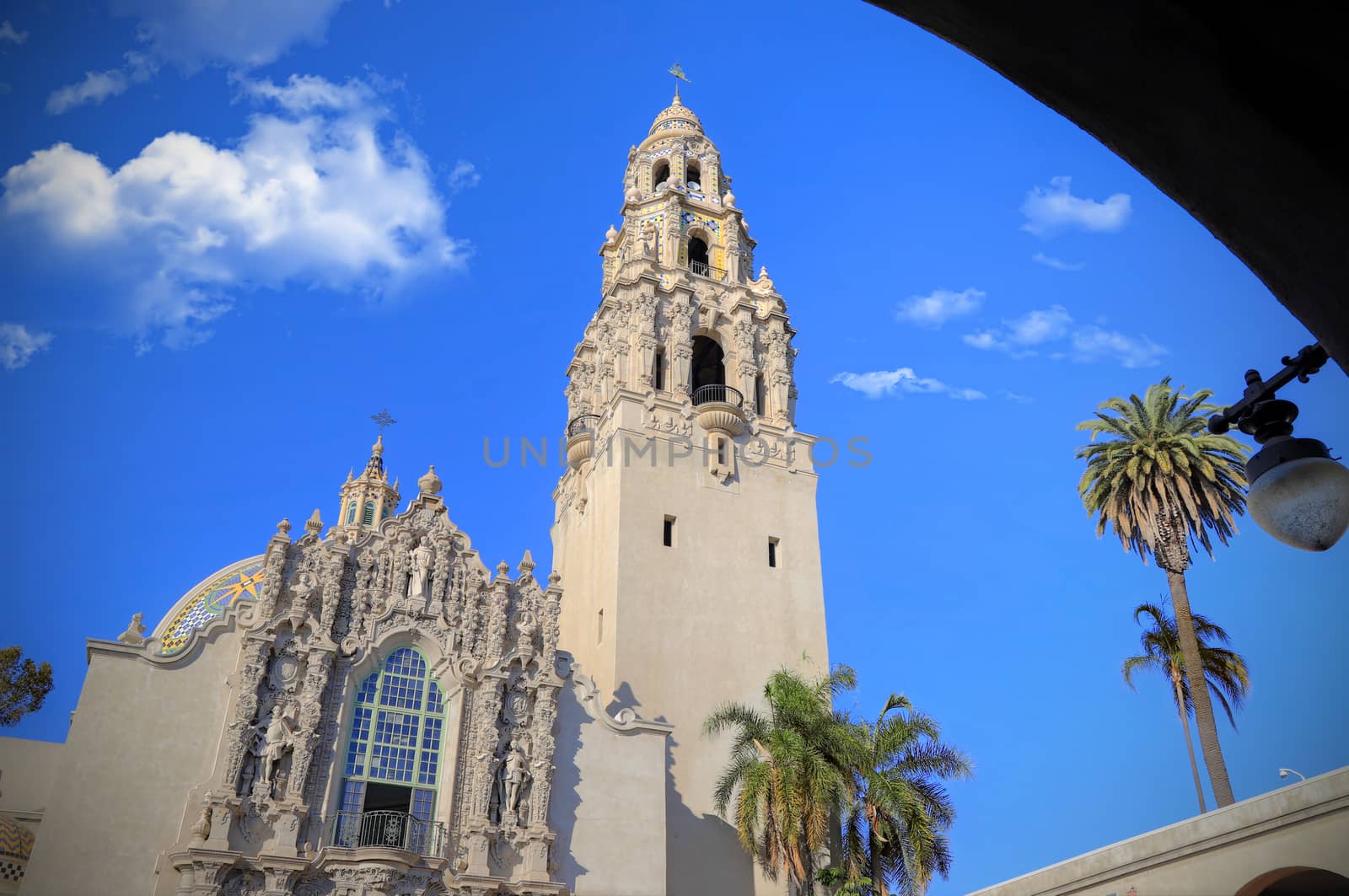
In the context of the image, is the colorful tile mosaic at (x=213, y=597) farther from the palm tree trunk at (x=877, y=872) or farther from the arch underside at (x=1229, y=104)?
the arch underside at (x=1229, y=104)

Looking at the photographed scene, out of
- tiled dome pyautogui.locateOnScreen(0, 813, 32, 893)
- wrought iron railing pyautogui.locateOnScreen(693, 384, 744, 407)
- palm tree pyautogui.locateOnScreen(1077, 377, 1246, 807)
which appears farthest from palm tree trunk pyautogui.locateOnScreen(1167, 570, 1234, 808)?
tiled dome pyautogui.locateOnScreen(0, 813, 32, 893)

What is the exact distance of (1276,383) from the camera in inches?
185

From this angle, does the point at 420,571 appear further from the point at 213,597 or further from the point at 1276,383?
the point at 1276,383

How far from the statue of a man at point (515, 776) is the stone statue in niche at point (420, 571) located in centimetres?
520

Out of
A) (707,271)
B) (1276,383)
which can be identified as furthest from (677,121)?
(1276,383)

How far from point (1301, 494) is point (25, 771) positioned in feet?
145

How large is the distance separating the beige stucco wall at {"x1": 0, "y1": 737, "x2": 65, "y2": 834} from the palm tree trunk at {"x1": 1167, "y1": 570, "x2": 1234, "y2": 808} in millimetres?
36440

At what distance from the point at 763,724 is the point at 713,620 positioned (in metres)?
5.69

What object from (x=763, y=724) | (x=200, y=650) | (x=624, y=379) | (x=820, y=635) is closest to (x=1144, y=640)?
(x=820, y=635)

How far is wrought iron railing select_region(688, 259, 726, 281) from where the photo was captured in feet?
155

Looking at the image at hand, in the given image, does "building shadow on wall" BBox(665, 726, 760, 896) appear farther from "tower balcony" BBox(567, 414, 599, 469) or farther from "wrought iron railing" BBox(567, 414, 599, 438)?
"wrought iron railing" BBox(567, 414, 599, 438)

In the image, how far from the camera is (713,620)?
38281 millimetres

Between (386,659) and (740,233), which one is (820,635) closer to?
(386,659)

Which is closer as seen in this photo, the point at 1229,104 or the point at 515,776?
the point at 1229,104
